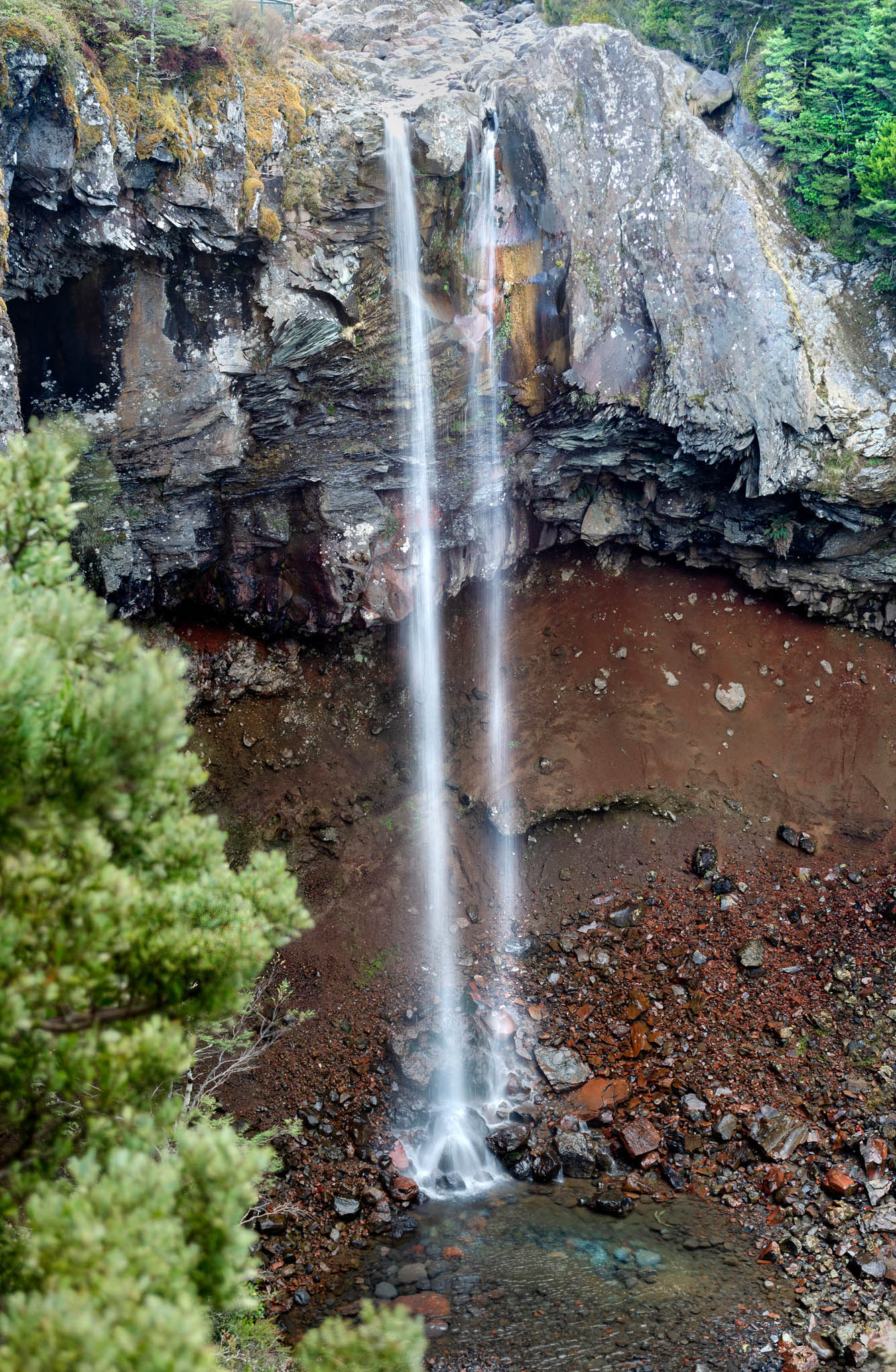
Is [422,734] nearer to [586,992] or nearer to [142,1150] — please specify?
[586,992]

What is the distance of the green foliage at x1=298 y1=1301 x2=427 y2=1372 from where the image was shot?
3.89 m

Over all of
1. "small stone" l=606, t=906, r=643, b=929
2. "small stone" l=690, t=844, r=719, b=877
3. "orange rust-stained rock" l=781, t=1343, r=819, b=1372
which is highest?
"small stone" l=690, t=844, r=719, b=877

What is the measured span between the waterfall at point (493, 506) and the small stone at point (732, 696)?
3.89 m

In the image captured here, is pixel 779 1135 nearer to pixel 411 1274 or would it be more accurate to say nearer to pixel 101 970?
pixel 411 1274

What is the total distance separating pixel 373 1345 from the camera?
3967mm

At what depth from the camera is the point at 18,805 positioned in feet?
12.7

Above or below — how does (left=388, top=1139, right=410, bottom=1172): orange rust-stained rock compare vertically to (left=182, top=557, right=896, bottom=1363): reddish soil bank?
below

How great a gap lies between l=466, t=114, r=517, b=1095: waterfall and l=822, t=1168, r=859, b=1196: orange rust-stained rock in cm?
425

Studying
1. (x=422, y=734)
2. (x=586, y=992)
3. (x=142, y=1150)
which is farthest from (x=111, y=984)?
(x=422, y=734)

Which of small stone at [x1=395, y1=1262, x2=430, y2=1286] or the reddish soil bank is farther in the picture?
the reddish soil bank

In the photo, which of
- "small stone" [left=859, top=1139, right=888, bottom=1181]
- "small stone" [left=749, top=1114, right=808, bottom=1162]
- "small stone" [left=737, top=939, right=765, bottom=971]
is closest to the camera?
"small stone" [left=859, top=1139, right=888, bottom=1181]

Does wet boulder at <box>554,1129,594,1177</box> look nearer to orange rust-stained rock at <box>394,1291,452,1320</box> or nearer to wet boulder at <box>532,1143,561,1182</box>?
wet boulder at <box>532,1143,561,1182</box>

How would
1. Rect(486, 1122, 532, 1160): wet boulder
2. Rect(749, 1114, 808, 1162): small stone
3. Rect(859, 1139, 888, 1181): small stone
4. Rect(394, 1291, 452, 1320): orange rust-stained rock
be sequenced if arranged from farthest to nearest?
Rect(486, 1122, 532, 1160): wet boulder → Rect(749, 1114, 808, 1162): small stone → Rect(859, 1139, 888, 1181): small stone → Rect(394, 1291, 452, 1320): orange rust-stained rock

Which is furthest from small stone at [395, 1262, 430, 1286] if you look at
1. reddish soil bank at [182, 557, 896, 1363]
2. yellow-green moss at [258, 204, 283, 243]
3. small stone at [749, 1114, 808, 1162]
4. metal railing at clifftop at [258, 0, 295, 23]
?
metal railing at clifftop at [258, 0, 295, 23]
